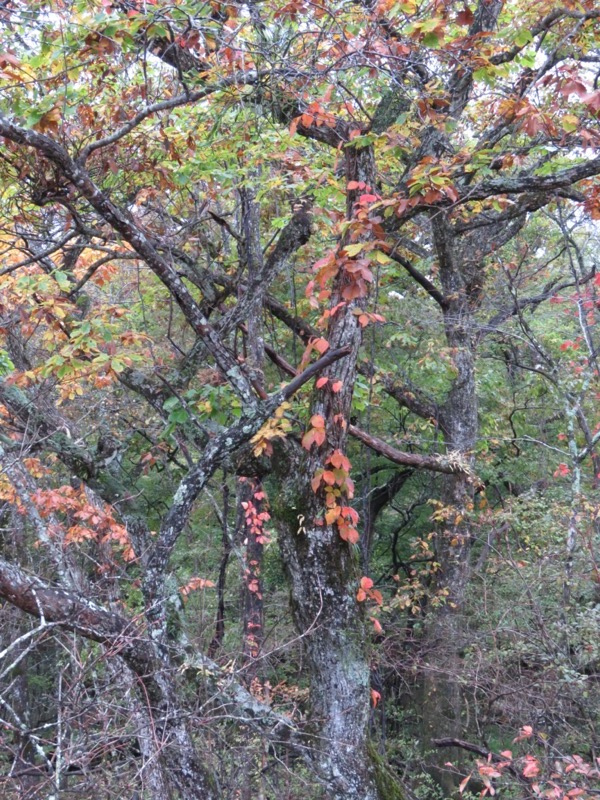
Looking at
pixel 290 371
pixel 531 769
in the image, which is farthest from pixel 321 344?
pixel 531 769

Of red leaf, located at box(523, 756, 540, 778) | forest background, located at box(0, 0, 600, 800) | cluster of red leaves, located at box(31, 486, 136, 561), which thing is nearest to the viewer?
forest background, located at box(0, 0, 600, 800)

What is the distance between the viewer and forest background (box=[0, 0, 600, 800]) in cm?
389

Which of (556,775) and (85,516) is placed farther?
(85,516)

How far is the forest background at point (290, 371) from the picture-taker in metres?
3.89

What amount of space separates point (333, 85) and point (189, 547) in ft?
27.0

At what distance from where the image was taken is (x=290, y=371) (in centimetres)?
616

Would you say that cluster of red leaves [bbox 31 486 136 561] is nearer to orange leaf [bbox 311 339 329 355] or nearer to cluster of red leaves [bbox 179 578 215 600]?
cluster of red leaves [bbox 179 578 215 600]

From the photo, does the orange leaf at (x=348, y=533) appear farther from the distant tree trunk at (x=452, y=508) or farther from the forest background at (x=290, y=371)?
the distant tree trunk at (x=452, y=508)

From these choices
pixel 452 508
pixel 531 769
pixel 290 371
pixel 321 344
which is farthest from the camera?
pixel 452 508

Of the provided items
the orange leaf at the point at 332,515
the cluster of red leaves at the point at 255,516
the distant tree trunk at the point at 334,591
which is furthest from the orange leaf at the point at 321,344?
the cluster of red leaves at the point at 255,516

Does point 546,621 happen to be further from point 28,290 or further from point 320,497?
point 28,290

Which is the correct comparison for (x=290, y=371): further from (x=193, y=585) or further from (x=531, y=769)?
(x=531, y=769)

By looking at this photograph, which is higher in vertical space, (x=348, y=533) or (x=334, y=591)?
(x=348, y=533)

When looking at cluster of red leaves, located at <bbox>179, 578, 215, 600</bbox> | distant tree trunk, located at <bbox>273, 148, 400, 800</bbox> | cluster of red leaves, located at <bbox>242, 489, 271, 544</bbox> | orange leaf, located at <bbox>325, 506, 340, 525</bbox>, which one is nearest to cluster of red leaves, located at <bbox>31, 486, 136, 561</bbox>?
cluster of red leaves, located at <bbox>179, 578, 215, 600</bbox>
